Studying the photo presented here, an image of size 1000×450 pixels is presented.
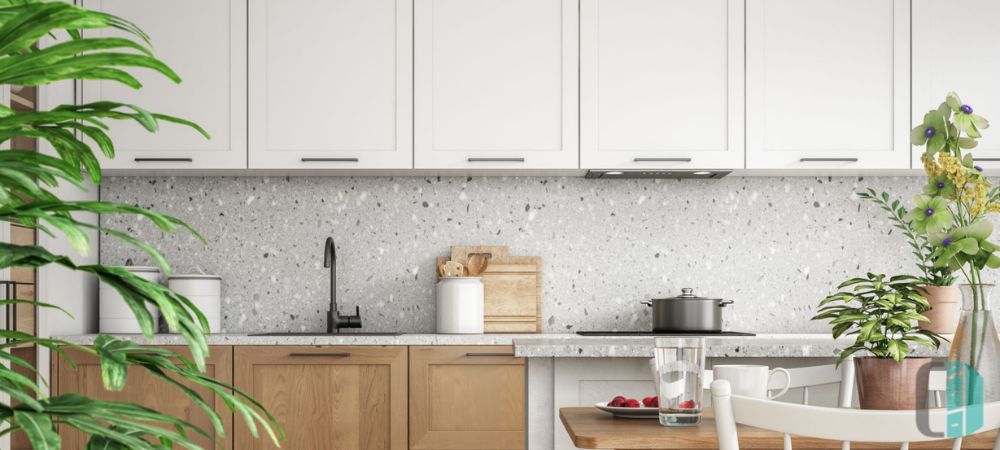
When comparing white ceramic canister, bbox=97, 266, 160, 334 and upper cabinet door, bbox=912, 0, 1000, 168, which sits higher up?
upper cabinet door, bbox=912, 0, 1000, 168

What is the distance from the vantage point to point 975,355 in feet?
4.36

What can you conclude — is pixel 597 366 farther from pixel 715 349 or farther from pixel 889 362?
pixel 889 362

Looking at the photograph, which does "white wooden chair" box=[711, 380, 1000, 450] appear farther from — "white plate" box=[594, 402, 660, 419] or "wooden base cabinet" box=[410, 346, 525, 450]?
"wooden base cabinet" box=[410, 346, 525, 450]

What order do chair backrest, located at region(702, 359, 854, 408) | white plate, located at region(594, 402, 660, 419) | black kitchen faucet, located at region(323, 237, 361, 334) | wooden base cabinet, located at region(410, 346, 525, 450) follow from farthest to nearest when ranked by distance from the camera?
black kitchen faucet, located at region(323, 237, 361, 334), wooden base cabinet, located at region(410, 346, 525, 450), chair backrest, located at region(702, 359, 854, 408), white plate, located at region(594, 402, 660, 419)

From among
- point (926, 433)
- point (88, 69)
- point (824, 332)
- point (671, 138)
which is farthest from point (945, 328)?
point (88, 69)

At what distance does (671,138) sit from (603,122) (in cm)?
26

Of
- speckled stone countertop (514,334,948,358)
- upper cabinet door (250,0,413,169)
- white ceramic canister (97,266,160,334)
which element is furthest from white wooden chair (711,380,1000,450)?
white ceramic canister (97,266,160,334)

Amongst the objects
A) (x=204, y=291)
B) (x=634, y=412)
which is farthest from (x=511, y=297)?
(x=634, y=412)

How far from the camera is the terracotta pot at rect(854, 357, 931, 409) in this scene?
56.8 inches

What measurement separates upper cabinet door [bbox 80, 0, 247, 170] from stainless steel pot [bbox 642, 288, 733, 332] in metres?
1.68

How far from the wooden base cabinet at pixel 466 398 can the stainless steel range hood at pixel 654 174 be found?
83 cm

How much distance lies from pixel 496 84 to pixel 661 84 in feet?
2.02

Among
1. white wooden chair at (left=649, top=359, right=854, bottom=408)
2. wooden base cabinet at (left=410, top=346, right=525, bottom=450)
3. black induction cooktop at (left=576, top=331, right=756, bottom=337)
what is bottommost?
wooden base cabinet at (left=410, top=346, right=525, bottom=450)

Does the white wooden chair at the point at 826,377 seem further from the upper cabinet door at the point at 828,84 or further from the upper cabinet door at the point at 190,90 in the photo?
the upper cabinet door at the point at 190,90
